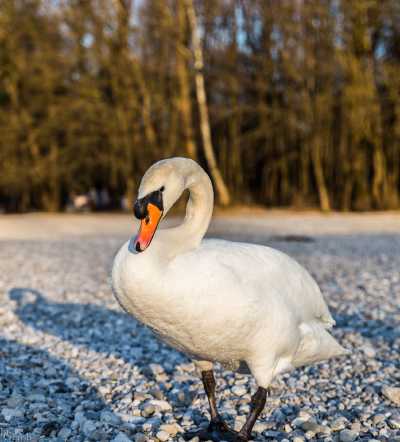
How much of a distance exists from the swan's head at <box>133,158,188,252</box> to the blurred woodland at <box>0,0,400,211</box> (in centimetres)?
1824

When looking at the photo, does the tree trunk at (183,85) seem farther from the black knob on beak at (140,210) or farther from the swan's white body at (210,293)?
the black knob on beak at (140,210)

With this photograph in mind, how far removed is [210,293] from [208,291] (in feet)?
0.05

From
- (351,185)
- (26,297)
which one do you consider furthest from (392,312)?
(351,185)

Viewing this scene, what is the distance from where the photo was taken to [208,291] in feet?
8.97

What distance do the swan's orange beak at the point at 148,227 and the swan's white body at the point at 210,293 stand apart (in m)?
0.11

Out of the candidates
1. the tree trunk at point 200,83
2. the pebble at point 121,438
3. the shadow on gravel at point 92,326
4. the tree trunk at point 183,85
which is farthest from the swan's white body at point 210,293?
the tree trunk at point 200,83

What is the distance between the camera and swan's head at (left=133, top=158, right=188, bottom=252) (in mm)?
2555

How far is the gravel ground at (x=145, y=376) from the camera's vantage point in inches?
141

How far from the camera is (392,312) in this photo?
6.39 meters

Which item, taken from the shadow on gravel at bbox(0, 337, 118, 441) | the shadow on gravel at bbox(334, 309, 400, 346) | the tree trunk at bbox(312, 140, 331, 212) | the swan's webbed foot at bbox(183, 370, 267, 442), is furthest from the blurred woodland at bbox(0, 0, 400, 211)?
the swan's webbed foot at bbox(183, 370, 267, 442)

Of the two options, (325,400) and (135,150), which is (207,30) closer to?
(135,150)

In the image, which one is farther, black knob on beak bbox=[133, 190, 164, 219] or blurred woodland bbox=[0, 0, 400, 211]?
blurred woodland bbox=[0, 0, 400, 211]

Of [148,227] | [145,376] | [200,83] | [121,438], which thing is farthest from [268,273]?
[200,83]

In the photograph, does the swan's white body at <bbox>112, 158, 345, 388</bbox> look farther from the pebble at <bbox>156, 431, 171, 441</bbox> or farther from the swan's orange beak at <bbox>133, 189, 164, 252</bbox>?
the pebble at <bbox>156, 431, 171, 441</bbox>
